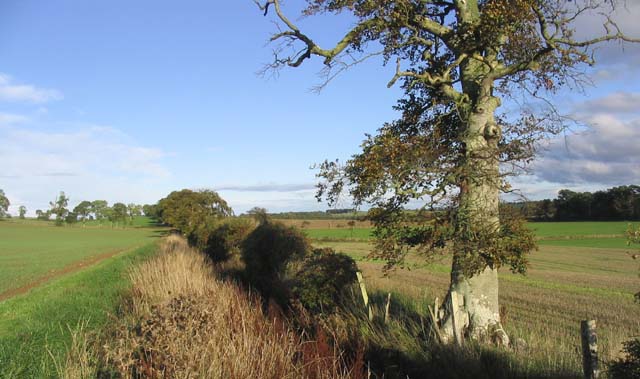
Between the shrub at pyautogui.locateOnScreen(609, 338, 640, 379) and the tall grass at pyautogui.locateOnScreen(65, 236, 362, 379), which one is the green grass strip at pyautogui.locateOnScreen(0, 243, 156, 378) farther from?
the shrub at pyautogui.locateOnScreen(609, 338, 640, 379)

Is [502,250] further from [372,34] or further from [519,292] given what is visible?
[519,292]

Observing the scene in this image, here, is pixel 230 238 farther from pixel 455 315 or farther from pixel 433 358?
pixel 433 358

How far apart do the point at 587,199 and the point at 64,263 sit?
247 feet

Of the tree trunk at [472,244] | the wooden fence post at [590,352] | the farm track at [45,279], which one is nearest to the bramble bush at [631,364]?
the wooden fence post at [590,352]

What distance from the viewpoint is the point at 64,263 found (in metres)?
35.9

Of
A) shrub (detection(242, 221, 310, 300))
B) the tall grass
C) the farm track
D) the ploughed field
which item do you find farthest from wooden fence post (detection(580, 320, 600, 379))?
the farm track

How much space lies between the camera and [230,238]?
3033 cm

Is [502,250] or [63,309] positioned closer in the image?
[502,250]

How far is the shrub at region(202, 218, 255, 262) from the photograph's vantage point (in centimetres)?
2941

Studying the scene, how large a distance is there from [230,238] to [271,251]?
10157 mm

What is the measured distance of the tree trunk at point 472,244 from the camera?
8.74 metres

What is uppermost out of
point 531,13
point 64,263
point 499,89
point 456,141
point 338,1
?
point 338,1

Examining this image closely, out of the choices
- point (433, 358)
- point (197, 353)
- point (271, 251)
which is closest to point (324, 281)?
point (433, 358)

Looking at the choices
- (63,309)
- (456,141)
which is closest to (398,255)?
(456,141)
